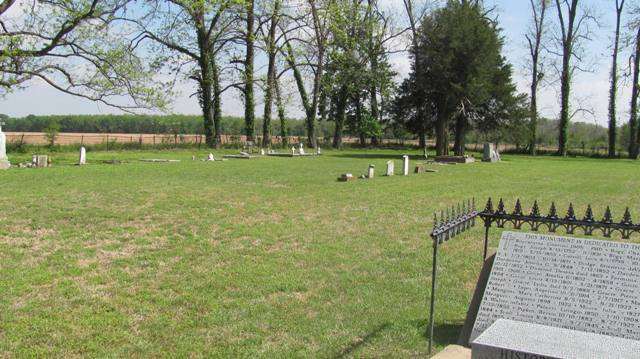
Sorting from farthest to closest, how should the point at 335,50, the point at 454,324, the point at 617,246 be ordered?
1. the point at 335,50
2. the point at 454,324
3. the point at 617,246

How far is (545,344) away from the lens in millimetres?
3434

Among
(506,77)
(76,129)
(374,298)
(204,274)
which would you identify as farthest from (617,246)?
(76,129)

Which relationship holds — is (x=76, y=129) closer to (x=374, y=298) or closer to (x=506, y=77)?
(x=506, y=77)

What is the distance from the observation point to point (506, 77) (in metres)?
38.7

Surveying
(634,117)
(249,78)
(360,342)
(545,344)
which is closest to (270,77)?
(249,78)

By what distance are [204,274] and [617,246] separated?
487 centimetres

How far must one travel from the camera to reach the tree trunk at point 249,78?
42.8 meters

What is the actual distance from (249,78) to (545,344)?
4173 centimetres

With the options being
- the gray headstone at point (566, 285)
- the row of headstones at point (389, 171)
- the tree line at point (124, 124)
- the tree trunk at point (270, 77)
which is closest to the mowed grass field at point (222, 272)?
the gray headstone at point (566, 285)

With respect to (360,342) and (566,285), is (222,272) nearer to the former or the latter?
(360,342)

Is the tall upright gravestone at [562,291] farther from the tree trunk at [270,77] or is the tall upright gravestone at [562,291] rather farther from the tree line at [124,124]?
the tree line at [124,124]

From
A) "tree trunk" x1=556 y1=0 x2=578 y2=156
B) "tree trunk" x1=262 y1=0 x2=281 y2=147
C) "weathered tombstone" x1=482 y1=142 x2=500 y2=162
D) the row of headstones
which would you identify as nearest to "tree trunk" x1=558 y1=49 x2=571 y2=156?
"tree trunk" x1=556 y1=0 x2=578 y2=156

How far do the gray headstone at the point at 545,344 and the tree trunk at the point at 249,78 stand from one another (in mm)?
39540

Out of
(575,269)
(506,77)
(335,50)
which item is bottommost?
(575,269)
